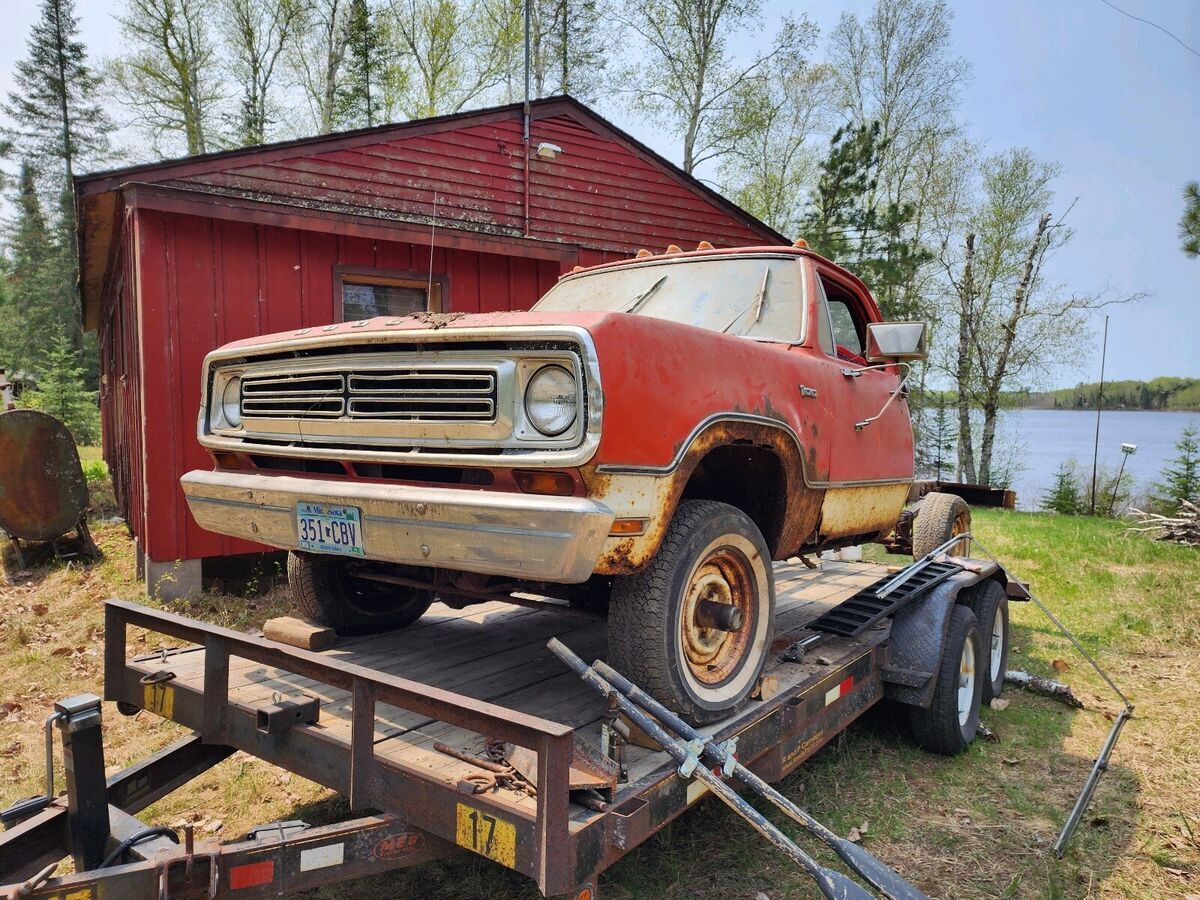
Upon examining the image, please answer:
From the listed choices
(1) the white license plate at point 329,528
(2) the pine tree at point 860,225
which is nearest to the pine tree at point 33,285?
(2) the pine tree at point 860,225

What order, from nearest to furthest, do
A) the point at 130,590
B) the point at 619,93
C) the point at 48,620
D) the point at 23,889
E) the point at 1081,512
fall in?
the point at 23,889
the point at 48,620
the point at 130,590
the point at 1081,512
the point at 619,93

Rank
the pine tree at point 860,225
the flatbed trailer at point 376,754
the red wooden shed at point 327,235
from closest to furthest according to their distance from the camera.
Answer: the flatbed trailer at point 376,754 → the red wooden shed at point 327,235 → the pine tree at point 860,225

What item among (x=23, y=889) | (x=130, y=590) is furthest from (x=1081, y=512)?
(x=23, y=889)

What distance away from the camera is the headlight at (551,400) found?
2.27m

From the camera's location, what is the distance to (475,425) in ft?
7.73

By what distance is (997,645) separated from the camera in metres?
4.75

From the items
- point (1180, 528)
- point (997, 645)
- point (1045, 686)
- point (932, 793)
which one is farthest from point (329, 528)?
point (1180, 528)

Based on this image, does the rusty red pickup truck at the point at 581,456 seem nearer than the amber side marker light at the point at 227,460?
Yes

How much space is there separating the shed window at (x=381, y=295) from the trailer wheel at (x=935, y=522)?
4.70 metres

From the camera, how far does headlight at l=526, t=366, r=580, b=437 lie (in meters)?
2.27

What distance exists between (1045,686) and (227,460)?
15.6 feet

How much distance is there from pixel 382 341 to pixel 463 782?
136 centimetres

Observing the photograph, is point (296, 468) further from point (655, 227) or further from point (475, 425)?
point (655, 227)

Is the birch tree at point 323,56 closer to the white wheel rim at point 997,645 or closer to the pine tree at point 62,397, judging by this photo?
the pine tree at point 62,397
